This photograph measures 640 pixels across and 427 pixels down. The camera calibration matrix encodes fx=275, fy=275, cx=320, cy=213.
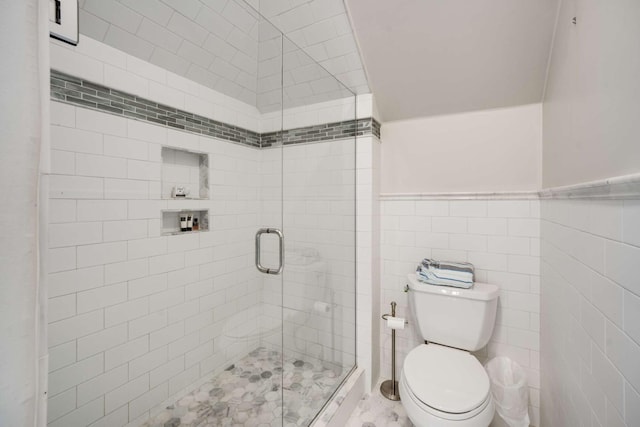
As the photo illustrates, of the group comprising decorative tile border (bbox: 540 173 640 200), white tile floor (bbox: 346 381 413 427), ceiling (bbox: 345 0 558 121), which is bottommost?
white tile floor (bbox: 346 381 413 427)

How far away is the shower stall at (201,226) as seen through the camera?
4.08ft

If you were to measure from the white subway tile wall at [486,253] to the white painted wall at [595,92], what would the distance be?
410mm

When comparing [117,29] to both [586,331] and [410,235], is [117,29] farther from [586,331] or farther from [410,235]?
[586,331]

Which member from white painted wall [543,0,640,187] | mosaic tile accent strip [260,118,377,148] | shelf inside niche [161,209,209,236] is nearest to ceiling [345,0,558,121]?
white painted wall [543,0,640,187]

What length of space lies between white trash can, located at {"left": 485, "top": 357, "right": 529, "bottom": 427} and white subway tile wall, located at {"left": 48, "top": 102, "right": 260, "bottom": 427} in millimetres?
1464

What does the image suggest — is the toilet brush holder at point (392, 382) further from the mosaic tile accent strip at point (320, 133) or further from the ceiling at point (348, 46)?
the ceiling at point (348, 46)

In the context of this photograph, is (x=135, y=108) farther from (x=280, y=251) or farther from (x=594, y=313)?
(x=594, y=313)

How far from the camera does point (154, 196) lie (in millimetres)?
1486

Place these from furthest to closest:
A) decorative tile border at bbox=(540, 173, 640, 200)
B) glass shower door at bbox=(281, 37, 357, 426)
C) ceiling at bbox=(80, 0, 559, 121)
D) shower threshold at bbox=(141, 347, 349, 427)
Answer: glass shower door at bbox=(281, 37, 357, 426) < shower threshold at bbox=(141, 347, 349, 427) < ceiling at bbox=(80, 0, 559, 121) < decorative tile border at bbox=(540, 173, 640, 200)

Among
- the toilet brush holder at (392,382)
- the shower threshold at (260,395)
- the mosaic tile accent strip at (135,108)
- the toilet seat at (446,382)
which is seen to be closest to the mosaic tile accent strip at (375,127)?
the mosaic tile accent strip at (135,108)

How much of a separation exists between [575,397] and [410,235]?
1.11 m

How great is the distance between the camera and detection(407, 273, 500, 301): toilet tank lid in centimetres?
154

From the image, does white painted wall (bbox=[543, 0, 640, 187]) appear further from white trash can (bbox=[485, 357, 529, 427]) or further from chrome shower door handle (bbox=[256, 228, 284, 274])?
chrome shower door handle (bbox=[256, 228, 284, 274])

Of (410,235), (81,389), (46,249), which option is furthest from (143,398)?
(410,235)
